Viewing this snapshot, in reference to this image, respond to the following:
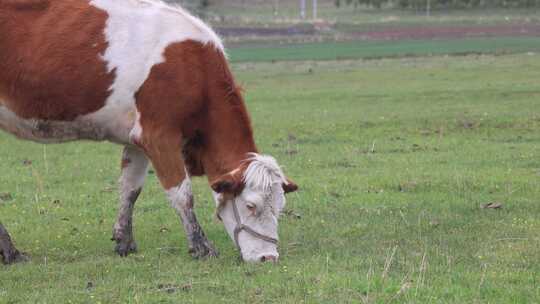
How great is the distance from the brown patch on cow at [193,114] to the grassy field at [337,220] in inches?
36.7

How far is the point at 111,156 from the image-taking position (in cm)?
1750

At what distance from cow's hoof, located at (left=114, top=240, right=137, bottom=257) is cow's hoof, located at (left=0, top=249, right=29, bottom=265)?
0.90 metres

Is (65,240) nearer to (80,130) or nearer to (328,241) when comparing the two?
(80,130)

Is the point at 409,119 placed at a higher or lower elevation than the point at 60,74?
lower

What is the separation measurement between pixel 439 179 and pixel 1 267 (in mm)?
6427

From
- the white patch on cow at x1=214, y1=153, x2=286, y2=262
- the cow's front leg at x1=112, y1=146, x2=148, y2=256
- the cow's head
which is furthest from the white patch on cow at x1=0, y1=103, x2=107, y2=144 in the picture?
the white patch on cow at x1=214, y1=153, x2=286, y2=262

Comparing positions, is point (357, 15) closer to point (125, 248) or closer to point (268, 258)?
point (125, 248)

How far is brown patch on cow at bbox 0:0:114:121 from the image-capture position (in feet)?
30.3

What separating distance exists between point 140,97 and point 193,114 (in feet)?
1.75

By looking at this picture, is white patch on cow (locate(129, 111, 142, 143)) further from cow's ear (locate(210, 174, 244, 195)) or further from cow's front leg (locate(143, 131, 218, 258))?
cow's ear (locate(210, 174, 244, 195))

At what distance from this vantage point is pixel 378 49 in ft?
174

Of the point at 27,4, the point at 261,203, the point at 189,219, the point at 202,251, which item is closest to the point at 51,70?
the point at 27,4

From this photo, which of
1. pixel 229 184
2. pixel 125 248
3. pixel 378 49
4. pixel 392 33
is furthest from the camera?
pixel 392 33

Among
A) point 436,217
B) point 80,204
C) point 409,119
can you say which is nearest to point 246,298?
point 436,217
